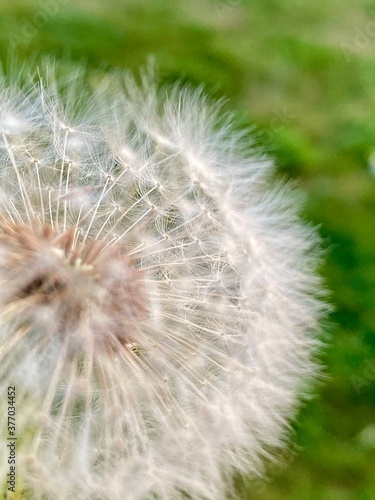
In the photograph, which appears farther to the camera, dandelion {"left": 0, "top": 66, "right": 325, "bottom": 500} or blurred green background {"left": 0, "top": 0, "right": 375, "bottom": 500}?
blurred green background {"left": 0, "top": 0, "right": 375, "bottom": 500}

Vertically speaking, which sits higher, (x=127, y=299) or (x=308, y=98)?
(x=308, y=98)

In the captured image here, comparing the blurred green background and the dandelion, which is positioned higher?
the blurred green background

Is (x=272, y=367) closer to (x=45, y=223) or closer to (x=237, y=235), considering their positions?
(x=237, y=235)

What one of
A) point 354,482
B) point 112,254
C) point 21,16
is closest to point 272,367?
point 112,254

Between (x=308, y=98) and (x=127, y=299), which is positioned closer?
(x=127, y=299)
